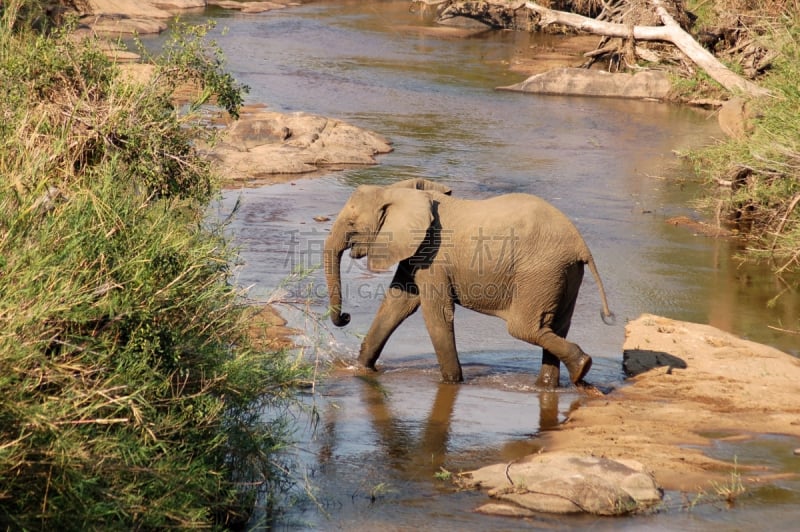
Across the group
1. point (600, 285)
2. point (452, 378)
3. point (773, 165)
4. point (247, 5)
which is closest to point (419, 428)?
point (452, 378)

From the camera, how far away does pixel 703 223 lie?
1553 centimetres

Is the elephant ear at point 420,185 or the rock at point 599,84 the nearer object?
the elephant ear at point 420,185

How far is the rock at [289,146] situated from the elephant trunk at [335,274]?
23.1 ft

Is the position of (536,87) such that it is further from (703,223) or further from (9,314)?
(9,314)

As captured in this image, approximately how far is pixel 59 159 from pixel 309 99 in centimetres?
1632

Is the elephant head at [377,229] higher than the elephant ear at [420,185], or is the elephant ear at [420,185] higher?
the elephant ear at [420,185]

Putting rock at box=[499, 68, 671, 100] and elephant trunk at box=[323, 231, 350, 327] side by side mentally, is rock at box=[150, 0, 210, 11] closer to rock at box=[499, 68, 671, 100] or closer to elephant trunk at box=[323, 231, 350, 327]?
rock at box=[499, 68, 671, 100]

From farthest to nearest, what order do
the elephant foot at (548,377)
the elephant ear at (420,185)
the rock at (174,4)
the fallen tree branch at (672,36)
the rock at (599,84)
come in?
the rock at (174,4)
the rock at (599,84)
the fallen tree branch at (672,36)
the elephant ear at (420,185)
the elephant foot at (548,377)

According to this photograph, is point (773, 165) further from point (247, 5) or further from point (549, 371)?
point (247, 5)

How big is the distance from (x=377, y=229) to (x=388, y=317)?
78 centimetres

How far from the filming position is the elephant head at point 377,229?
949 centimetres

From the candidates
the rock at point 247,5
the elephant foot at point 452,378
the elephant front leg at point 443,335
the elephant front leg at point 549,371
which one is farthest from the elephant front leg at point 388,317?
the rock at point 247,5

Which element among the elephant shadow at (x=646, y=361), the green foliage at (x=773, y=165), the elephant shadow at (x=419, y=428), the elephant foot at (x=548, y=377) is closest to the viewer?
the elephant shadow at (x=419, y=428)

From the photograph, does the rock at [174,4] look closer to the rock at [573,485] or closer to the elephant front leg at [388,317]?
the elephant front leg at [388,317]
